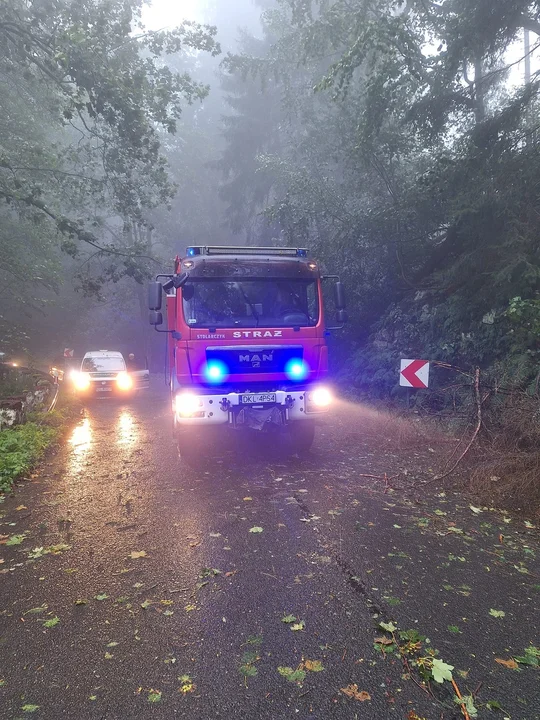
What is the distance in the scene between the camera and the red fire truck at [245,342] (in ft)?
24.3

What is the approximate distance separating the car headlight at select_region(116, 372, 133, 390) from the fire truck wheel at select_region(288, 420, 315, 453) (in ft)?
31.0

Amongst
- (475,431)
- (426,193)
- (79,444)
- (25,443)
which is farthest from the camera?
(426,193)

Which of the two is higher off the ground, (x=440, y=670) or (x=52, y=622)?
(x=52, y=622)

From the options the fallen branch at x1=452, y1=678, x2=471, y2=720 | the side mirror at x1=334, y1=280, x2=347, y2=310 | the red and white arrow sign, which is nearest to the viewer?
Answer: the fallen branch at x1=452, y1=678, x2=471, y2=720

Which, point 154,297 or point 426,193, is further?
point 426,193

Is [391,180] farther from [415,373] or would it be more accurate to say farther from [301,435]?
[301,435]

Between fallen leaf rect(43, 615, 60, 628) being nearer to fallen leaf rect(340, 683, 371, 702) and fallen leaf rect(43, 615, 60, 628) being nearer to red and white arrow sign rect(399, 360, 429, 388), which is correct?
fallen leaf rect(340, 683, 371, 702)

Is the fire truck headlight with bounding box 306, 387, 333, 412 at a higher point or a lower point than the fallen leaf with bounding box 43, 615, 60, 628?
higher

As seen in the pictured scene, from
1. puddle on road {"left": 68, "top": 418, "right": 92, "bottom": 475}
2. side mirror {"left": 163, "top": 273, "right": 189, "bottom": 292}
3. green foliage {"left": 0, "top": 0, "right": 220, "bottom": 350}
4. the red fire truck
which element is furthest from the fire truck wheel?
green foliage {"left": 0, "top": 0, "right": 220, "bottom": 350}

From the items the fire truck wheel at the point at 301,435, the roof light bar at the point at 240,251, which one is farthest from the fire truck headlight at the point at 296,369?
the roof light bar at the point at 240,251

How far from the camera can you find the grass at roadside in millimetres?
7023

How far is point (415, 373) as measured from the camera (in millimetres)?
8969

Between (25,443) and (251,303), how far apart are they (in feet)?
15.5

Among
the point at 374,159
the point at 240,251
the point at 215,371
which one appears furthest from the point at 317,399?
the point at 374,159
